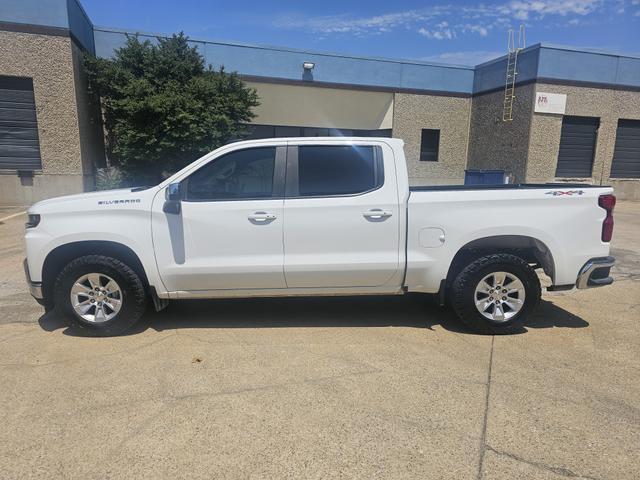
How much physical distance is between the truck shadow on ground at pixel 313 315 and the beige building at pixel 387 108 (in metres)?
10.9

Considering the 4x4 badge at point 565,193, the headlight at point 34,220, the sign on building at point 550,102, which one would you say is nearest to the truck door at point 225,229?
the headlight at point 34,220

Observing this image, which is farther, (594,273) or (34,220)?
(594,273)

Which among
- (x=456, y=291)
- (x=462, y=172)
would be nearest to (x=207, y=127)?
(x=456, y=291)

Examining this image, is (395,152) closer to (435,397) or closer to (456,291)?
(456,291)

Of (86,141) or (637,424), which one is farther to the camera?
(86,141)

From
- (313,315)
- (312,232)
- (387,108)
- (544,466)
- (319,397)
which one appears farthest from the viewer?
(387,108)

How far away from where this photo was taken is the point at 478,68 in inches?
841

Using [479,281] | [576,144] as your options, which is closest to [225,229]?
[479,281]

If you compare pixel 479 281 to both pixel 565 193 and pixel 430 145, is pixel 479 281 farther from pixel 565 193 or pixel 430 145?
pixel 430 145

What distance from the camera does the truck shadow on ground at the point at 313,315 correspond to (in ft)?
16.0

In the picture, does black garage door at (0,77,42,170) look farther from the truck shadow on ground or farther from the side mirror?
the side mirror

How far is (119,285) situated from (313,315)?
80.2 inches

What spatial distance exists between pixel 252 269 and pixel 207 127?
31.9 ft

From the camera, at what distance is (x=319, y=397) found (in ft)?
11.1
